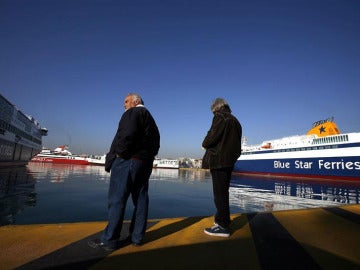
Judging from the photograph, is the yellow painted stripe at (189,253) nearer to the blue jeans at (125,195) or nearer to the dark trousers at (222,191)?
the blue jeans at (125,195)

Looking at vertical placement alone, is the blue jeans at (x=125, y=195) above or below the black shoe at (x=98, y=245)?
above

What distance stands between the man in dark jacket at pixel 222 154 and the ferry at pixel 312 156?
98.9ft

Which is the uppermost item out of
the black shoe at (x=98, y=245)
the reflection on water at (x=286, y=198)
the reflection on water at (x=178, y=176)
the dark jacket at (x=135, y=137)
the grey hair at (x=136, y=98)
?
the grey hair at (x=136, y=98)

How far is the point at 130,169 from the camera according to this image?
2018 mm

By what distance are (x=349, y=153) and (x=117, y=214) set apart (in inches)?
1265

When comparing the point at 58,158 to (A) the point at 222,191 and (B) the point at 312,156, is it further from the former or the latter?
(A) the point at 222,191

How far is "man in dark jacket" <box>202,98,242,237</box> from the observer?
2.41 metres

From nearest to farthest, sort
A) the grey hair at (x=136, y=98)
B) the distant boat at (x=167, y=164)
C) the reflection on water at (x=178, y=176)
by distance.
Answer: the grey hair at (x=136, y=98)
the reflection on water at (x=178, y=176)
the distant boat at (x=167, y=164)

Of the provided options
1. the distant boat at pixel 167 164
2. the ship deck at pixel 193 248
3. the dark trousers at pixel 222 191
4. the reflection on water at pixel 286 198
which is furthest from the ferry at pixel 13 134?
the distant boat at pixel 167 164

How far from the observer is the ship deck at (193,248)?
4.84 feet

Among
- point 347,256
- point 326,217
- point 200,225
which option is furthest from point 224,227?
point 326,217

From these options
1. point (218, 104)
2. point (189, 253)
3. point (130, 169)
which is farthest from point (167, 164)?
point (189, 253)

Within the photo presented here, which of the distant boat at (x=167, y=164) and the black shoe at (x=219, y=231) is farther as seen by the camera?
the distant boat at (x=167, y=164)

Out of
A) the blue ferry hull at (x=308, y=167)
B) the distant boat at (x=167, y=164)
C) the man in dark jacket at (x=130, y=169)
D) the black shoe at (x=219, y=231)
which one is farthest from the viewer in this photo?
the distant boat at (x=167, y=164)
